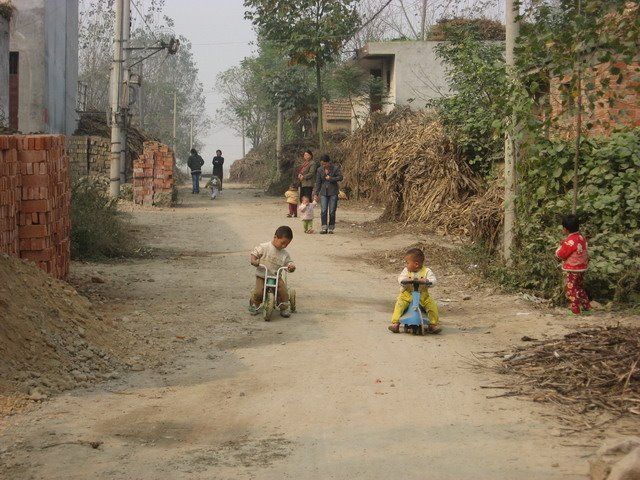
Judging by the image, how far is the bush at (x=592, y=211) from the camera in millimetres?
10242

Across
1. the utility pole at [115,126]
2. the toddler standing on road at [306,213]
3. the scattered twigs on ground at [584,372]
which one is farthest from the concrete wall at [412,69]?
the scattered twigs on ground at [584,372]

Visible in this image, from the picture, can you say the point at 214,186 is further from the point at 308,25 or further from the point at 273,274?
the point at 273,274

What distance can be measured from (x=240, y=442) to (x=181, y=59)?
10181 centimetres

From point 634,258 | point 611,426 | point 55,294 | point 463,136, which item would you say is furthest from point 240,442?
point 463,136

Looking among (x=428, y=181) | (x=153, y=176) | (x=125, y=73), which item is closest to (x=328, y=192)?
(x=428, y=181)

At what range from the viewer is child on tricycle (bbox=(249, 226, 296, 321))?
10.2 meters

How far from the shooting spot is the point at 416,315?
364 inches

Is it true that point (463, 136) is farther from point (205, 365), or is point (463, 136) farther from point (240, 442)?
point (240, 442)

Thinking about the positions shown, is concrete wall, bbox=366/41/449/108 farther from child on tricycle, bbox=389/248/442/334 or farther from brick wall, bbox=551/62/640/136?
child on tricycle, bbox=389/248/442/334

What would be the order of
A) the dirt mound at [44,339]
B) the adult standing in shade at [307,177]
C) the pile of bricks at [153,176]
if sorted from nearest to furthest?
the dirt mound at [44,339]
the adult standing in shade at [307,177]
the pile of bricks at [153,176]

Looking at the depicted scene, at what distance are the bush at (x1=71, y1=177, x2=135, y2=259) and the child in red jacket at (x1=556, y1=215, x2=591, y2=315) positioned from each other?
25.7ft

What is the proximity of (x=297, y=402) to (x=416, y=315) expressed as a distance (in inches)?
112

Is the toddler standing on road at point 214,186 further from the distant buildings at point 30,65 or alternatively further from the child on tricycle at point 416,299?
the child on tricycle at point 416,299

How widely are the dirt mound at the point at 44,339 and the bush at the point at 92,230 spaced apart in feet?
18.7
